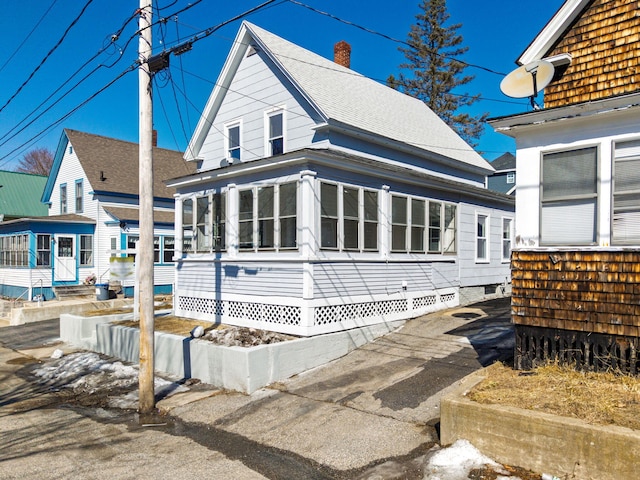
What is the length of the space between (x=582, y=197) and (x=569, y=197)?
0.57 ft

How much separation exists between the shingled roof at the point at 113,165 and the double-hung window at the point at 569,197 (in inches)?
849

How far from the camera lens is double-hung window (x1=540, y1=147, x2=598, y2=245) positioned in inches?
279

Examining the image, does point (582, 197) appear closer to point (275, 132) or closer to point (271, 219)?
point (271, 219)

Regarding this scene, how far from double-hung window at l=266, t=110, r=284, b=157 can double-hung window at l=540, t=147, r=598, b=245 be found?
25.8 ft

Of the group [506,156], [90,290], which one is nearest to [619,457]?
[90,290]

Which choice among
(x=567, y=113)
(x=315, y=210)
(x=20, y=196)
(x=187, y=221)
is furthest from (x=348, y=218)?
(x=20, y=196)

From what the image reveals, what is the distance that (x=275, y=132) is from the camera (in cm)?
1387

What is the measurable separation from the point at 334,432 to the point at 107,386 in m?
5.91

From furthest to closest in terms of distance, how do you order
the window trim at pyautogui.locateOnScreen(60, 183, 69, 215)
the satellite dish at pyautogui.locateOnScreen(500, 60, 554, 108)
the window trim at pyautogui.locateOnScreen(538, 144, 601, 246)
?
1. the window trim at pyautogui.locateOnScreen(60, 183, 69, 215)
2. the satellite dish at pyautogui.locateOnScreen(500, 60, 554, 108)
3. the window trim at pyautogui.locateOnScreen(538, 144, 601, 246)

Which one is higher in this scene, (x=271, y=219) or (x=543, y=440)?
(x=271, y=219)

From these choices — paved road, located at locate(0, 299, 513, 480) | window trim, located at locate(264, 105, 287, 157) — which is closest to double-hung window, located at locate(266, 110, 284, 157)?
window trim, located at locate(264, 105, 287, 157)

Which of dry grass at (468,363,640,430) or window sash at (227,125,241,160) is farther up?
window sash at (227,125,241,160)

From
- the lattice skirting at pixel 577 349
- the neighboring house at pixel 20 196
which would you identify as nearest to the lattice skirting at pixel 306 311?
the lattice skirting at pixel 577 349

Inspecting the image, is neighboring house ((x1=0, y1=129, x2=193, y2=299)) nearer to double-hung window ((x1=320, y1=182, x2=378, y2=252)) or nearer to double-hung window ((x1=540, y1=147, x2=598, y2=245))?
double-hung window ((x1=320, y1=182, x2=378, y2=252))
